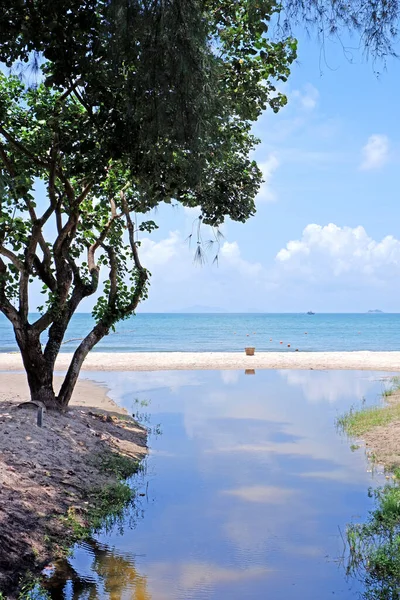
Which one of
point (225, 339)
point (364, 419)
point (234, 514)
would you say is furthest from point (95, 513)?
point (225, 339)

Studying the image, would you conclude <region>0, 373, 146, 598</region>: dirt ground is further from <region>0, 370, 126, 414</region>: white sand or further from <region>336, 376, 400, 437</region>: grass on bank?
<region>336, 376, 400, 437</region>: grass on bank

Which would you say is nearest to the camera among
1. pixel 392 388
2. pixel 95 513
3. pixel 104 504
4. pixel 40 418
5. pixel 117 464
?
pixel 95 513

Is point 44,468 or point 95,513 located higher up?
point 44,468

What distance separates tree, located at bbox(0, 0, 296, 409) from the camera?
589 cm

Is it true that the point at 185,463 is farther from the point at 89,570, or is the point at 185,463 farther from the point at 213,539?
the point at 89,570

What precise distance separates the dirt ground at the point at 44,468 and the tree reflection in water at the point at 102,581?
0.38m

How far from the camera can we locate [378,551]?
686cm

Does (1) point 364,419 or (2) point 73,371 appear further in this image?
(1) point 364,419

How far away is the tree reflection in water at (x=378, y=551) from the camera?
6180 mm

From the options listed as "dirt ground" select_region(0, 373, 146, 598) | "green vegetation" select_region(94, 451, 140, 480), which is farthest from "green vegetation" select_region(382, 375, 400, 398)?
"green vegetation" select_region(94, 451, 140, 480)

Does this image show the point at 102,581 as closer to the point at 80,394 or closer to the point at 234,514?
the point at 234,514

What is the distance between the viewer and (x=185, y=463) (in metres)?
11.5

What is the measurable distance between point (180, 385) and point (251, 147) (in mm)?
12706

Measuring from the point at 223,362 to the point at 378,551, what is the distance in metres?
26.0
